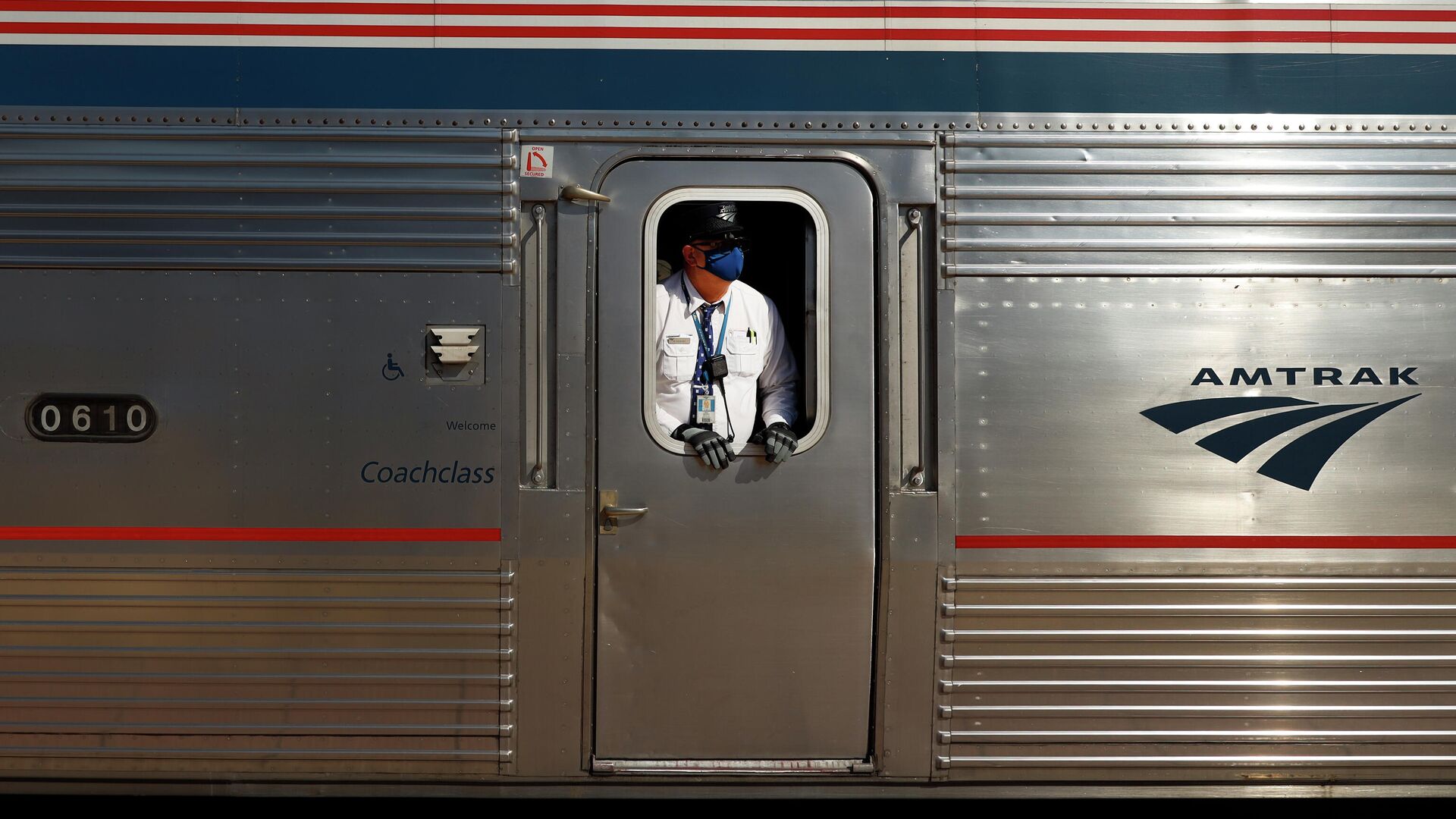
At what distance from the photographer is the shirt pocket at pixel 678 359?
3.17 metres

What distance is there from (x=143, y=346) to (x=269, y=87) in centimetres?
90

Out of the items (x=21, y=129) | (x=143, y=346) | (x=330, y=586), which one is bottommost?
(x=330, y=586)

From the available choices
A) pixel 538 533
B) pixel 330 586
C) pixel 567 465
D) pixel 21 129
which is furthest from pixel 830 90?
pixel 21 129

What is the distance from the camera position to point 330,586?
301cm

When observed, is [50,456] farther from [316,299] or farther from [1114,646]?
[1114,646]

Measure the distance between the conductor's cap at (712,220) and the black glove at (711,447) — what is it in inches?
26.0

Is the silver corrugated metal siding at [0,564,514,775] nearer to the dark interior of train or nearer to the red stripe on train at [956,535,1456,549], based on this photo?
the dark interior of train

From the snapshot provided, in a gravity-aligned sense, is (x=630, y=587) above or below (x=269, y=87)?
below

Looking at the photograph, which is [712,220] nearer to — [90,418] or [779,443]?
[779,443]

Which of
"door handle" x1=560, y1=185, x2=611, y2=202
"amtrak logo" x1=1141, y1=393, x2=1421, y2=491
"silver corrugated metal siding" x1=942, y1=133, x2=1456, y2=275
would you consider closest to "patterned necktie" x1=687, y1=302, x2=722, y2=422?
"door handle" x1=560, y1=185, x2=611, y2=202

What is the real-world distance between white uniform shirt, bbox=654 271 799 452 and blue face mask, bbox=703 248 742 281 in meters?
0.06

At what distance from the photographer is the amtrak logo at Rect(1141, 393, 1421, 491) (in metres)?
3.04

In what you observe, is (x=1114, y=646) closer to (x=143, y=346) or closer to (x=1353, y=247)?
(x=1353, y=247)

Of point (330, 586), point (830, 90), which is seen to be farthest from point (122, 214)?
point (830, 90)
